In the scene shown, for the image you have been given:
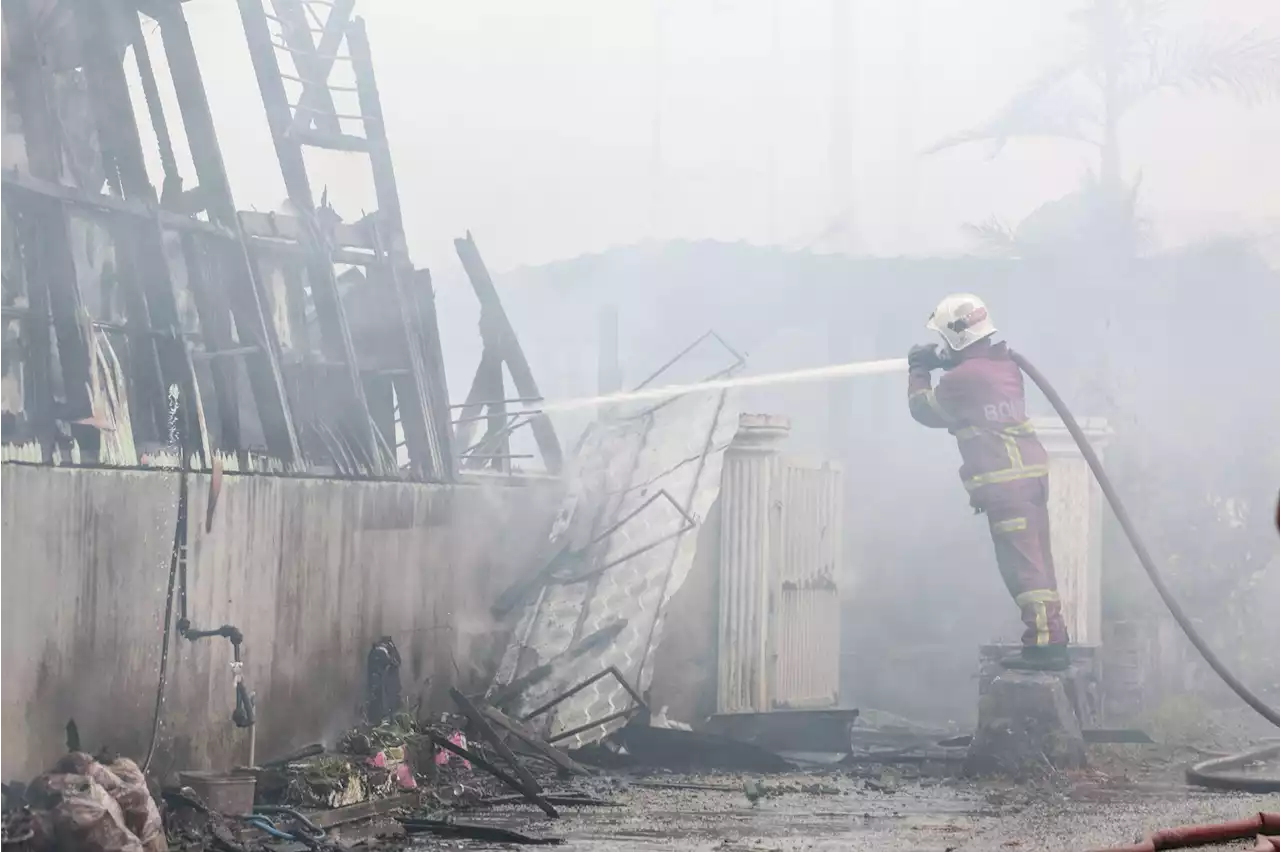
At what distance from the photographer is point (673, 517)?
11.3 m

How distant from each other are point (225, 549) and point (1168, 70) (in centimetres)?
1291

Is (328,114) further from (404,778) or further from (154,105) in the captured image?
(404,778)

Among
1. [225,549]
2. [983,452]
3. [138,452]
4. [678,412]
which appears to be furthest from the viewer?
[678,412]

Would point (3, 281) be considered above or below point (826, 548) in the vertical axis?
above

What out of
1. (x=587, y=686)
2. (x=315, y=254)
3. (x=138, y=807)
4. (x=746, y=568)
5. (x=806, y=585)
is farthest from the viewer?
(x=806, y=585)

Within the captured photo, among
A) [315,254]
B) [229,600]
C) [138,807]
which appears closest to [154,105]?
[315,254]

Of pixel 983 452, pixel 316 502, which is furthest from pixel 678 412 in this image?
pixel 316 502

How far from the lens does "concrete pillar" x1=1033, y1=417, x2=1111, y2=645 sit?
12836 millimetres

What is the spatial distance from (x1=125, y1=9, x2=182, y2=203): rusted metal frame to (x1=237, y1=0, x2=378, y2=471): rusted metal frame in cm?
112

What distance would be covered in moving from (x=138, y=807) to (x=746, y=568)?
6.21 metres

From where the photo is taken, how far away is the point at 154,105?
9484 mm

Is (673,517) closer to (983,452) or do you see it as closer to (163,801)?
(983,452)

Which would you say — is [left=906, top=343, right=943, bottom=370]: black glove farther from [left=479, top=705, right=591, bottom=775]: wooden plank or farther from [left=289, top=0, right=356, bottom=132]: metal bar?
[left=289, top=0, right=356, bottom=132]: metal bar

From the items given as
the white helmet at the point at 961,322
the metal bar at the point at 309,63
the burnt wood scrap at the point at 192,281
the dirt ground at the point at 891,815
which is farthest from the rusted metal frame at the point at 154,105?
the white helmet at the point at 961,322
